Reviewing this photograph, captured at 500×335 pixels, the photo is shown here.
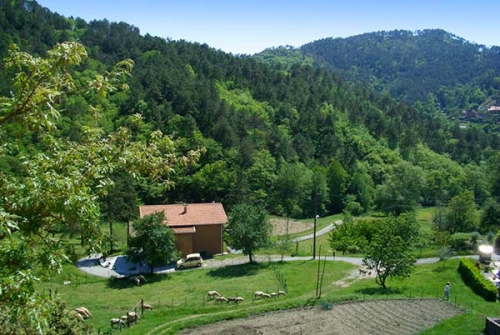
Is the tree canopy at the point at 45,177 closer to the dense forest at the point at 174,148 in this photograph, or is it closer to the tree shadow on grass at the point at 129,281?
the dense forest at the point at 174,148

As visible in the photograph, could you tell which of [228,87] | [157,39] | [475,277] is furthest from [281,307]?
[157,39]

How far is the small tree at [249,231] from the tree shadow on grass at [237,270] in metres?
1.32

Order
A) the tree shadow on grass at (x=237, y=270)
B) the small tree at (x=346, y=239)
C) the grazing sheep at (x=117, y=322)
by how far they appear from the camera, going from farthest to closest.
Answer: the small tree at (x=346, y=239) → the tree shadow on grass at (x=237, y=270) → the grazing sheep at (x=117, y=322)

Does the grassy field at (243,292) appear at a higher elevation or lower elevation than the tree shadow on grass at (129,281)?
higher

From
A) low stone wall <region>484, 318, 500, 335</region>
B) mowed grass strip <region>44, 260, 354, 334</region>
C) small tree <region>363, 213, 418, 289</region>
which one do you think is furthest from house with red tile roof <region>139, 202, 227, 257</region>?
low stone wall <region>484, 318, 500, 335</region>

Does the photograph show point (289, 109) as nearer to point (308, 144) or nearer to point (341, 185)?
point (308, 144)

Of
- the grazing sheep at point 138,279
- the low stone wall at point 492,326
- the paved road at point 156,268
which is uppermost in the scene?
the low stone wall at point 492,326

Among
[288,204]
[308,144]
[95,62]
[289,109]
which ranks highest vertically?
[95,62]

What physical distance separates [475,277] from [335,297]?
11.1m

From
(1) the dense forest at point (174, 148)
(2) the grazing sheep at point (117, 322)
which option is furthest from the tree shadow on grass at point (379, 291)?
(2) the grazing sheep at point (117, 322)

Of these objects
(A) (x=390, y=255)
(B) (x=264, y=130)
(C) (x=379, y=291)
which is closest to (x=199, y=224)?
(C) (x=379, y=291)

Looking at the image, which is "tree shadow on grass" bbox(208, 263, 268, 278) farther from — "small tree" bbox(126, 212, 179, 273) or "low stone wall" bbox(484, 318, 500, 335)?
"low stone wall" bbox(484, 318, 500, 335)

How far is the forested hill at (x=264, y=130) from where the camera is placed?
83688mm

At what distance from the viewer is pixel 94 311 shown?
2914cm
